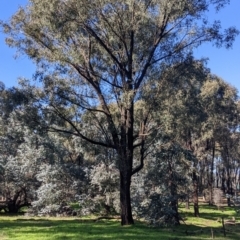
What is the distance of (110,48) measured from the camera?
19.7 meters

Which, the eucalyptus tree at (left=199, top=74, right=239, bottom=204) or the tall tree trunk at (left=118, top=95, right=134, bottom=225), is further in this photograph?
the eucalyptus tree at (left=199, top=74, right=239, bottom=204)

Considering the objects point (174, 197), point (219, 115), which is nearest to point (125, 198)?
point (174, 197)

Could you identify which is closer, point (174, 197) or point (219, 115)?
point (174, 197)

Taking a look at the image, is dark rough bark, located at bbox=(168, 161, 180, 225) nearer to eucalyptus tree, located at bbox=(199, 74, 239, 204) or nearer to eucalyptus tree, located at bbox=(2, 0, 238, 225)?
eucalyptus tree, located at bbox=(2, 0, 238, 225)

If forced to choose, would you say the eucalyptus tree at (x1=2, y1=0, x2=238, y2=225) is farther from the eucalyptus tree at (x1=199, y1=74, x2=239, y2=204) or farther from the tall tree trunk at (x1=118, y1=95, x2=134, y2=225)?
the eucalyptus tree at (x1=199, y1=74, x2=239, y2=204)

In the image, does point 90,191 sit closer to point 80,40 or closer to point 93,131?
point 93,131

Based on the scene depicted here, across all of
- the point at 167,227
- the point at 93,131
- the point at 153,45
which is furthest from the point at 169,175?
the point at 153,45

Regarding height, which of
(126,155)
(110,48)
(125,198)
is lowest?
(125,198)

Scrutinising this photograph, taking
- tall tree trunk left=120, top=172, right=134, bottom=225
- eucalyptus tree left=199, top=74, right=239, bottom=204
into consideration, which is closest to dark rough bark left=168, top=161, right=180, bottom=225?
tall tree trunk left=120, top=172, right=134, bottom=225

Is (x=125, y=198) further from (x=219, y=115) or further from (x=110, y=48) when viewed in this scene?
(x=219, y=115)

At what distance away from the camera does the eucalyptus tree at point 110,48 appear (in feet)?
58.0

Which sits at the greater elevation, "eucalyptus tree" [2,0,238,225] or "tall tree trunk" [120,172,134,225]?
"eucalyptus tree" [2,0,238,225]

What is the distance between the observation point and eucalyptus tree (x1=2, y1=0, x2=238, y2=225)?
17.7 meters

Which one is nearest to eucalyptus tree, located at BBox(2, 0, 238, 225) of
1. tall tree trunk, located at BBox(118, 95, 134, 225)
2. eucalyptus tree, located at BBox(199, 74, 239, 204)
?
tall tree trunk, located at BBox(118, 95, 134, 225)
